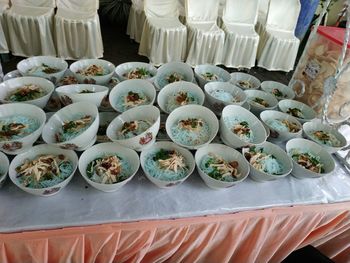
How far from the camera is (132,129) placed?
Answer: 910 mm

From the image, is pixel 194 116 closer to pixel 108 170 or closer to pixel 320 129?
pixel 108 170

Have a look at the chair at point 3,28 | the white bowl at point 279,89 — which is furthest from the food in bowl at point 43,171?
the chair at point 3,28

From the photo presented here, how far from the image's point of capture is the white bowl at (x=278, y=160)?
89cm

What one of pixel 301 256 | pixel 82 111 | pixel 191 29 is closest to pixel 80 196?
pixel 82 111

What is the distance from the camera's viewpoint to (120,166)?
0.85m

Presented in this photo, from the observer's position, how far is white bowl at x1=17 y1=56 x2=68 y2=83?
1.12 metres

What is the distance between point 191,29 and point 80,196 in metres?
2.33

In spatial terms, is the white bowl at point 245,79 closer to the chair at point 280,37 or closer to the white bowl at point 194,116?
the white bowl at point 194,116

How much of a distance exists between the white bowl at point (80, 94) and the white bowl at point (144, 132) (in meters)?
0.11

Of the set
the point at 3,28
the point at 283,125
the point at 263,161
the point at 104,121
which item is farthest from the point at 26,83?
the point at 3,28

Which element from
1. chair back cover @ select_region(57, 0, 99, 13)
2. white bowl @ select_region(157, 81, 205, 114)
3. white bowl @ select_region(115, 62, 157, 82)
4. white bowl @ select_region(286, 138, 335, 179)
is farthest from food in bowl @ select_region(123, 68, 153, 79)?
chair back cover @ select_region(57, 0, 99, 13)

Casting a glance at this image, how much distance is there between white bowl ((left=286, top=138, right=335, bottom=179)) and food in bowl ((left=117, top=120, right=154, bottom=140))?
0.54 metres

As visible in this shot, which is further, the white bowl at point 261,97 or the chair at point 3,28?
the chair at point 3,28

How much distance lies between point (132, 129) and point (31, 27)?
2154 millimetres
